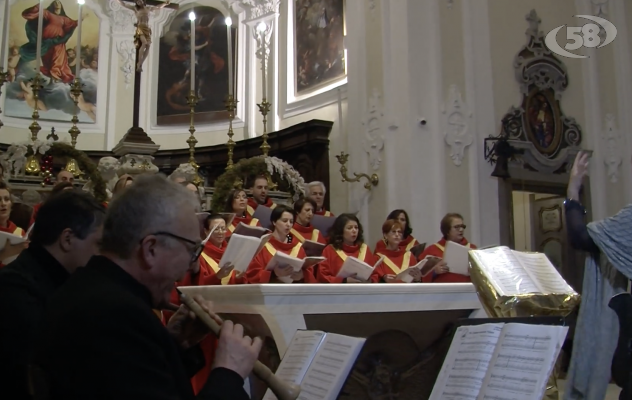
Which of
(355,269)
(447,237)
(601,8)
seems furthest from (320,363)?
(601,8)

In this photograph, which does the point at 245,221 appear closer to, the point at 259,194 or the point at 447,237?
the point at 259,194

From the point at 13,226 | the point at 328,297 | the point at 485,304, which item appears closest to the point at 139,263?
the point at 328,297

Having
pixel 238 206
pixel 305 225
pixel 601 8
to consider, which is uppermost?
pixel 601 8

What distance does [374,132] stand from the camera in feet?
29.4

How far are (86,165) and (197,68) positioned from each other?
6.43 metres

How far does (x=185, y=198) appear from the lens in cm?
189

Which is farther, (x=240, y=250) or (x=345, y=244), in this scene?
(x=345, y=244)

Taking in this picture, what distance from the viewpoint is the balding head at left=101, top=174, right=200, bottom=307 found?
1.82 meters

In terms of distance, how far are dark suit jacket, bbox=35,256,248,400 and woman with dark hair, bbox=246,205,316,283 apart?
272cm

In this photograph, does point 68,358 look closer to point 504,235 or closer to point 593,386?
point 593,386

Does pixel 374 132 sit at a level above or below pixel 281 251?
above

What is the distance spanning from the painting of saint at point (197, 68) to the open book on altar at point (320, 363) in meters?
10.5

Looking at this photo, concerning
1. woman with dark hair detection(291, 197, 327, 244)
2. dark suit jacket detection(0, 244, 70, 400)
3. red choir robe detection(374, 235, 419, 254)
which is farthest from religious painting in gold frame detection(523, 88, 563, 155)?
dark suit jacket detection(0, 244, 70, 400)

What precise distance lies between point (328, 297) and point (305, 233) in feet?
10.8
